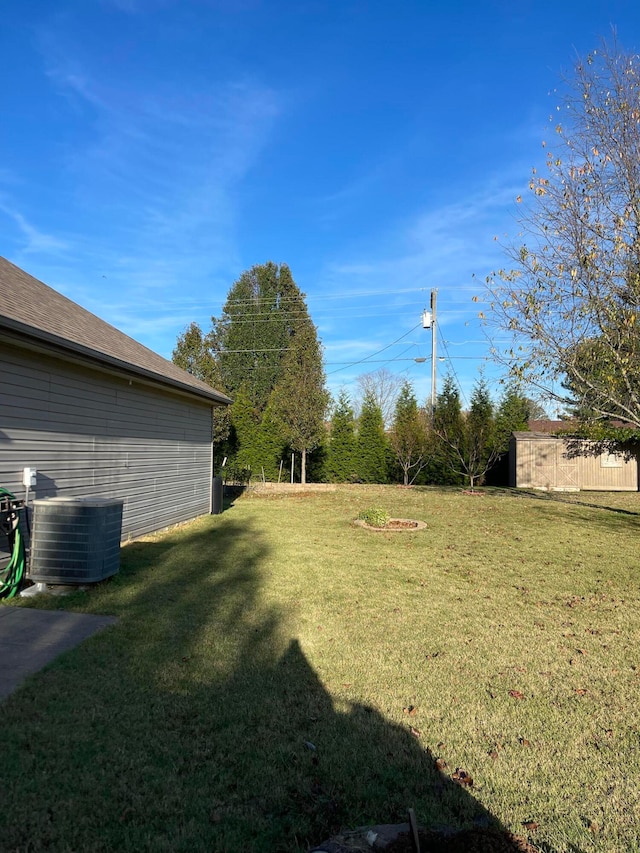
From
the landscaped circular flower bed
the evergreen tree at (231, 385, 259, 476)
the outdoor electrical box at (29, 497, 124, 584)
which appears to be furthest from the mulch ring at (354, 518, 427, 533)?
the evergreen tree at (231, 385, 259, 476)

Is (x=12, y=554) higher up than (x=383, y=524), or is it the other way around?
(x=12, y=554)

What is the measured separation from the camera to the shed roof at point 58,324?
5484mm

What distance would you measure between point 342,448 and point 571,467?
1010cm

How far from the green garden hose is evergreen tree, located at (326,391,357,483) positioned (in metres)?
17.4

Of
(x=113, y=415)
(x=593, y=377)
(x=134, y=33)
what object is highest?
(x=134, y=33)

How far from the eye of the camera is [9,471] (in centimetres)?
555

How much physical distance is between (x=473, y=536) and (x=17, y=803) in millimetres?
8821

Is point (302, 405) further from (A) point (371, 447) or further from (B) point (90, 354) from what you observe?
(B) point (90, 354)

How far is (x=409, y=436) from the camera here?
2059cm

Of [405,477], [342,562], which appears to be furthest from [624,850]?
[405,477]

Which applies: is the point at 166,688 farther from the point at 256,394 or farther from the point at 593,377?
the point at 256,394

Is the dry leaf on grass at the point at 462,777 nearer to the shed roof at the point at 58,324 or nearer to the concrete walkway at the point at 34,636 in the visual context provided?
the concrete walkway at the point at 34,636

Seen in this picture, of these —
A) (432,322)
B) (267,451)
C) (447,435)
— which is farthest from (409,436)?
(432,322)

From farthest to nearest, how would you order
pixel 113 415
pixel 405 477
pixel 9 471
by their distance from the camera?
pixel 405 477, pixel 113 415, pixel 9 471
